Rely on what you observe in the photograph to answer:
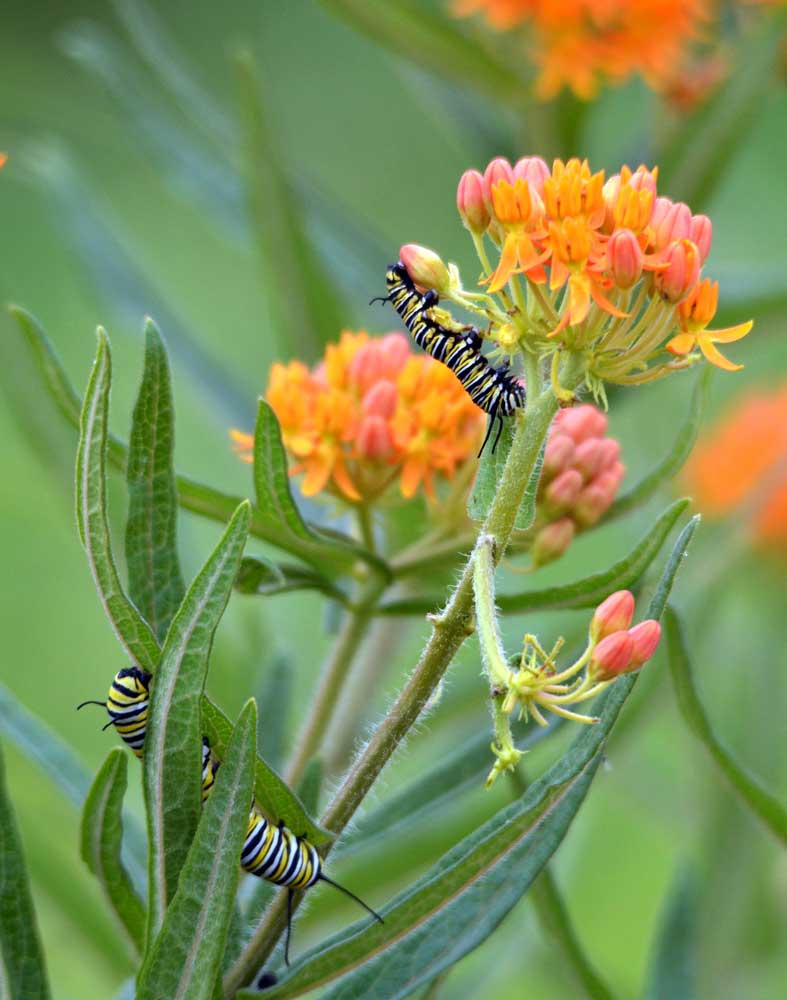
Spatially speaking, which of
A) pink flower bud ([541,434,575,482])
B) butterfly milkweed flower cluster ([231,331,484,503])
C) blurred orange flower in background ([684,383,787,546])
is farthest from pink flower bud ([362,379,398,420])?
blurred orange flower in background ([684,383,787,546])

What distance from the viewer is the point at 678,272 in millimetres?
651

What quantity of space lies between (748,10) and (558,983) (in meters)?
1.12

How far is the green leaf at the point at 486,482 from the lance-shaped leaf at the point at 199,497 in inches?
8.3

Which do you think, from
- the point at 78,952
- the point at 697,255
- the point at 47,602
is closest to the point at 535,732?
the point at 697,255

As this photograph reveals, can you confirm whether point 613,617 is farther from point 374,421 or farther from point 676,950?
point 676,950

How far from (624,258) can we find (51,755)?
53 centimetres

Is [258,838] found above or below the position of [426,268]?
below

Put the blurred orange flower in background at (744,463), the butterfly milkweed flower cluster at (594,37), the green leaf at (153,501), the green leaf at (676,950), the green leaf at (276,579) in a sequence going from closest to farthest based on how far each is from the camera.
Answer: the green leaf at (153,501) < the green leaf at (276,579) < the green leaf at (676,950) < the butterfly milkweed flower cluster at (594,37) < the blurred orange flower in background at (744,463)

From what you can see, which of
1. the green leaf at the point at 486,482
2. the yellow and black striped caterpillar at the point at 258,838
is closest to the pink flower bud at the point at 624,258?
the green leaf at the point at 486,482

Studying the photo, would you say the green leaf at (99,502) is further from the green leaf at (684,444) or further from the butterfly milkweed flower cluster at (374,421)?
the green leaf at (684,444)

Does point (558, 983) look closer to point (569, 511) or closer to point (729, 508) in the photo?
point (729, 508)

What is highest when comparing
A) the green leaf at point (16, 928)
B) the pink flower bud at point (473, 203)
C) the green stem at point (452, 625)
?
the pink flower bud at point (473, 203)

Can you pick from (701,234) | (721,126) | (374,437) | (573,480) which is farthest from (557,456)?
(721,126)

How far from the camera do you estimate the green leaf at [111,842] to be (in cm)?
70
